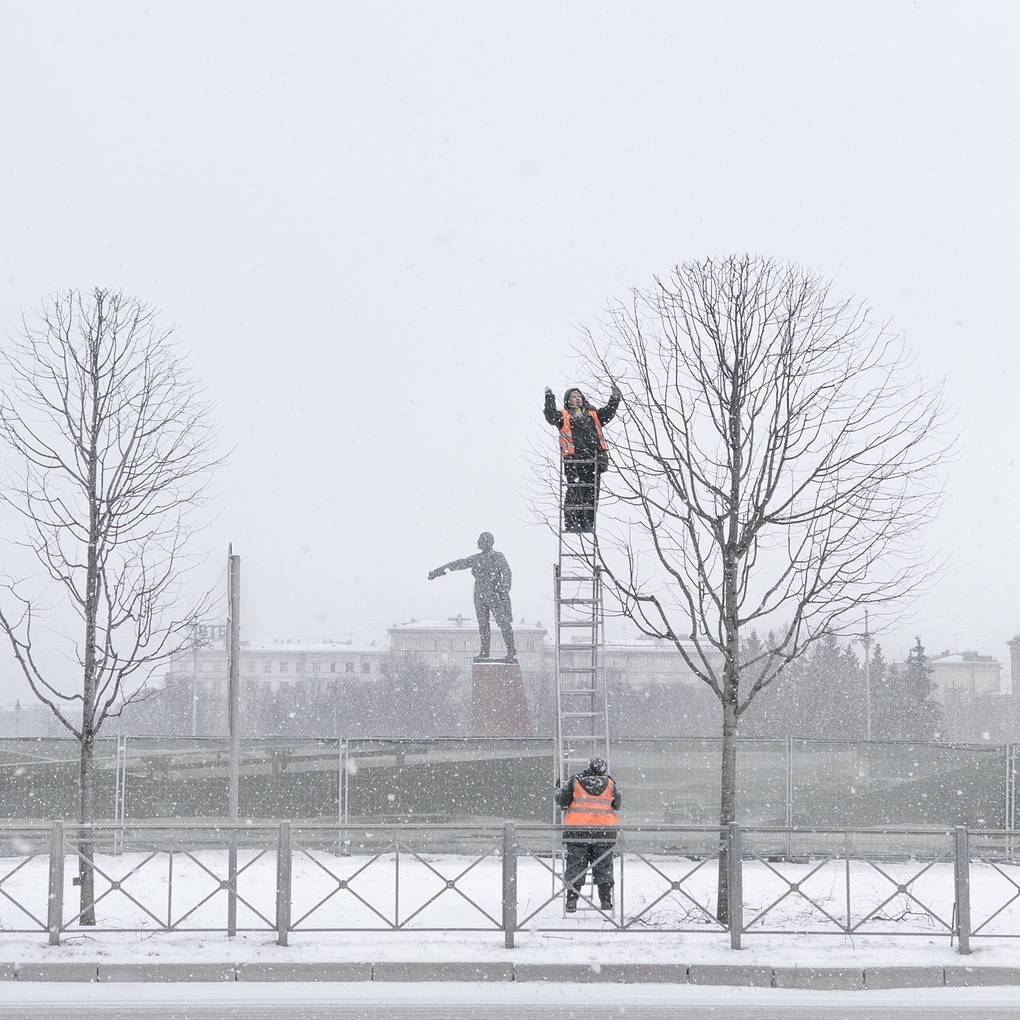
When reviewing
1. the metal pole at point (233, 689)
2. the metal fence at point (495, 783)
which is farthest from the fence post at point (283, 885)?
the metal fence at point (495, 783)

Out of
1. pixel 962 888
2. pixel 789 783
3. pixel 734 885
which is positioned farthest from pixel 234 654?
pixel 789 783

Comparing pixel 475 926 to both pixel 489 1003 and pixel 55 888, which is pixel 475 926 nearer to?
pixel 489 1003

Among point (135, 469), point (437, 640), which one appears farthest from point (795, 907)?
point (437, 640)

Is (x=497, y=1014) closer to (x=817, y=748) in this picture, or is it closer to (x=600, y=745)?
(x=600, y=745)

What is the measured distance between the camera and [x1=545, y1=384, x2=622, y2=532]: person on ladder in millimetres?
12328

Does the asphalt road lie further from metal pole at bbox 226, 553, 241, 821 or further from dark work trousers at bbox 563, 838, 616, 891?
metal pole at bbox 226, 553, 241, 821

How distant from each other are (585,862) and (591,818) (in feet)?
1.54

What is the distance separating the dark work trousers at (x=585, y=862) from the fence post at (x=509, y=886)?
92 cm

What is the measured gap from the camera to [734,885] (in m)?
9.73

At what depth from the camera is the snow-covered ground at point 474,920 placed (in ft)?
31.1

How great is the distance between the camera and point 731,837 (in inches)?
386

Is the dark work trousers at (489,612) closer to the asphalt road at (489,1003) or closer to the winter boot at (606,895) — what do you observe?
the winter boot at (606,895)

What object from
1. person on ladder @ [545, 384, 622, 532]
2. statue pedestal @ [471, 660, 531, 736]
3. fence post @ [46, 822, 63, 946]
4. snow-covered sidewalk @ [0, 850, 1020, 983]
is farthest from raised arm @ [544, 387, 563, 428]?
statue pedestal @ [471, 660, 531, 736]

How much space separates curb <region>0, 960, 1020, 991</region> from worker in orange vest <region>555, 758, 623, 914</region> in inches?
58.5
